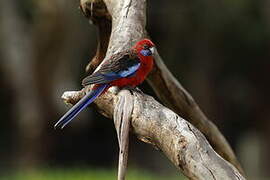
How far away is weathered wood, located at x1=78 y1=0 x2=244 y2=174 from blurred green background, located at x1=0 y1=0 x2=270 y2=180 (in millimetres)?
6647

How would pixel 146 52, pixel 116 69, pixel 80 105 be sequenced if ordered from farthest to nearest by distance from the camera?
pixel 146 52 → pixel 116 69 → pixel 80 105

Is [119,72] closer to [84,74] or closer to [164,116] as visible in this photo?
[164,116]

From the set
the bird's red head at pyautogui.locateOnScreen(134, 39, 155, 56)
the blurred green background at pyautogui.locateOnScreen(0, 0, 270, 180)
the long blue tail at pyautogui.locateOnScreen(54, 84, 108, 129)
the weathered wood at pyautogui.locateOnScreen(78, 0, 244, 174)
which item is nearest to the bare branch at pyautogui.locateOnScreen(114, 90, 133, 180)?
the long blue tail at pyautogui.locateOnScreen(54, 84, 108, 129)

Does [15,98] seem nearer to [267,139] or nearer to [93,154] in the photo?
[93,154]

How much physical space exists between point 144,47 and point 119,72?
0.19m

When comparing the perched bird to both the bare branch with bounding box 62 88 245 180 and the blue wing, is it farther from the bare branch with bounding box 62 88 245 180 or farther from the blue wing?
the bare branch with bounding box 62 88 245 180

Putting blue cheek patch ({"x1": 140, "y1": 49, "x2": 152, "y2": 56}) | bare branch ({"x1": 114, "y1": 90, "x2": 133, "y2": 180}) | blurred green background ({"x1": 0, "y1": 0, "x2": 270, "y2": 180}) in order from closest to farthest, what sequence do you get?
1. bare branch ({"x1": 114, "y1": 90, "x2": 133, "y2": 180})
2. blue cheek patch ({"x1": 140, "y1": 49, "x2": 152, "y2": 56})
3. blurred green background ({"x1": 0, "y1": 0, "x2": 270, "y2": 180})

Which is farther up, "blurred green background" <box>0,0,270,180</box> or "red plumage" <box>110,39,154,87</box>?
"red plumage" <box>110,39,154,87</box>

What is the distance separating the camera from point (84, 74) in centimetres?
1292

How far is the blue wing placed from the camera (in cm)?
329

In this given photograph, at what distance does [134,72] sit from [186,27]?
33.0 ft

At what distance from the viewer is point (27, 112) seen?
12.0m

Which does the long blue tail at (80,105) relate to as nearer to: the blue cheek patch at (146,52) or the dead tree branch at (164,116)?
the dead tree branch at (164,116)

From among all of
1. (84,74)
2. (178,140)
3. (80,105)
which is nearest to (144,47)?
(80,105)
